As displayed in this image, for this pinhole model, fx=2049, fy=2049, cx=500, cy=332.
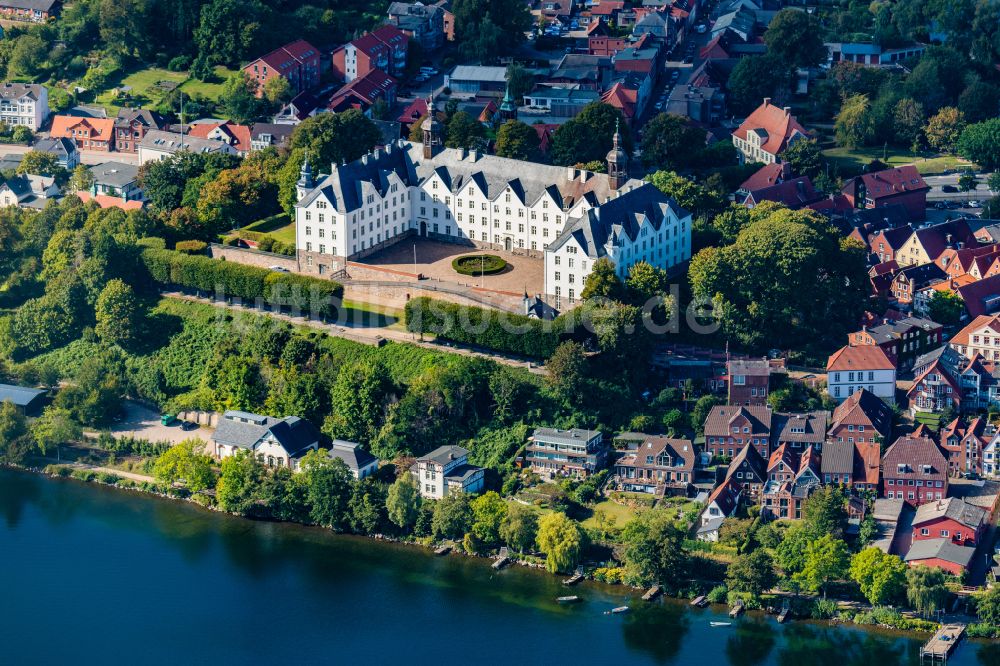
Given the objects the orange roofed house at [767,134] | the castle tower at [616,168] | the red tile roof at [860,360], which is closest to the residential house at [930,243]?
the orange roofed house at [767,134]

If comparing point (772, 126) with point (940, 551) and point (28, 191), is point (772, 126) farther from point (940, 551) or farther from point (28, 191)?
point (940, 551)

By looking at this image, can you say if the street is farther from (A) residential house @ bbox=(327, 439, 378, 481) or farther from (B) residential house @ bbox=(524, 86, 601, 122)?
(A) residential house @ bbox=(327, 439, 378, 481)

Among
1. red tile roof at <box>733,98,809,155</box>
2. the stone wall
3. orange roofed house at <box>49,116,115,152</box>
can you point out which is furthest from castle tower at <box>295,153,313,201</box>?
red tile roof at <box>733,98,809,155</box>

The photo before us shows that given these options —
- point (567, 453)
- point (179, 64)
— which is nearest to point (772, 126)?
point (567, 453)

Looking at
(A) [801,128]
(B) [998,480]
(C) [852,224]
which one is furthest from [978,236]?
(B) [998,480]

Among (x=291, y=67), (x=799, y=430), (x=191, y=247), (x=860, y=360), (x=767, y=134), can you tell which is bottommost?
(x=799, y=430)

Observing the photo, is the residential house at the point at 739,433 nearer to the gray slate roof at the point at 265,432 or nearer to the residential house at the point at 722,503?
the residential house at the point at 722,503

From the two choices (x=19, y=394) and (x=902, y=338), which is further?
(x=19, y=394)
